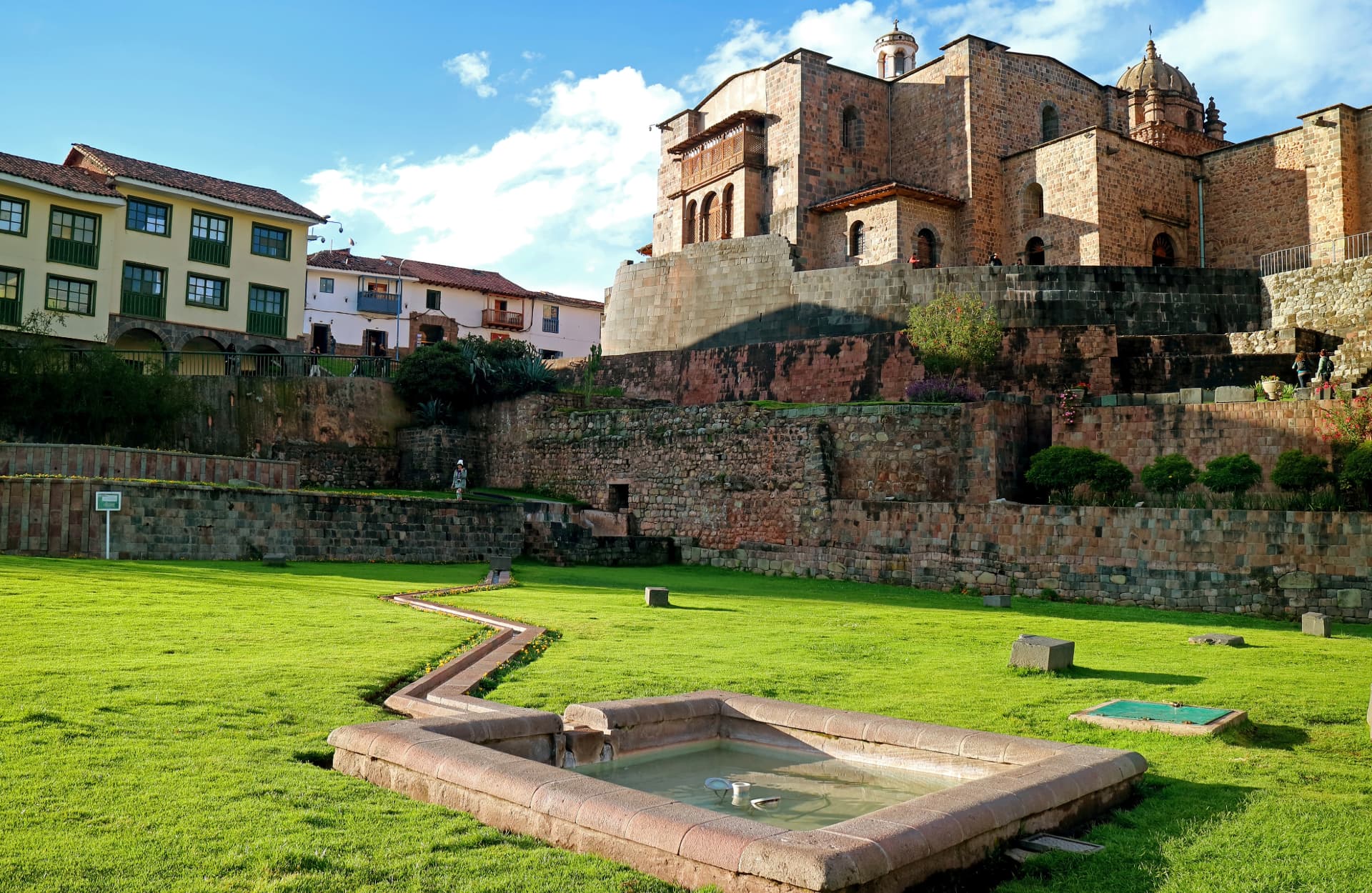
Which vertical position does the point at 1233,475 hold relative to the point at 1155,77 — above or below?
below

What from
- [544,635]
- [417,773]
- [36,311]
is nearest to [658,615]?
[544,635]

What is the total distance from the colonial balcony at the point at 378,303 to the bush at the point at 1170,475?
40.2 meters

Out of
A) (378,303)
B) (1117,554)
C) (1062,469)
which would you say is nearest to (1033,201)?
(1062,469)

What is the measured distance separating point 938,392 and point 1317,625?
39.8 ft

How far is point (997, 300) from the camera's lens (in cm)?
2755

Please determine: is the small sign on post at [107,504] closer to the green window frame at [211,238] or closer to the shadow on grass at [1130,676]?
the shadow on grass at [1130,676]

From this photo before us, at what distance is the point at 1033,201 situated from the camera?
3809cm

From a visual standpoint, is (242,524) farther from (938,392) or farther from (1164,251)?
(1164,251)

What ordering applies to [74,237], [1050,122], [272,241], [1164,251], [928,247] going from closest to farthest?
[74,237] → [272,241] → [1164,251] → [928,247] → [1050,122]

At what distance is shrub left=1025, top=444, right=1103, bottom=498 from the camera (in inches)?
794

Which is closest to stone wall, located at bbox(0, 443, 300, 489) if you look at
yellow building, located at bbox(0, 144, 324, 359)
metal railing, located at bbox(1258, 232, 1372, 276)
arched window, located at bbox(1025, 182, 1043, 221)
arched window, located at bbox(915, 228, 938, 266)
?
yellow building, located at bbox(0, 144, 324, 359)

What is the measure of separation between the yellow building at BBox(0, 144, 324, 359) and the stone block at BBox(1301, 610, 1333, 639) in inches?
1179

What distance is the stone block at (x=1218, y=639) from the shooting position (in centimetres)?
1197

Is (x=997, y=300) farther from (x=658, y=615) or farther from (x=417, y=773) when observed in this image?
(x=417, y=773)
